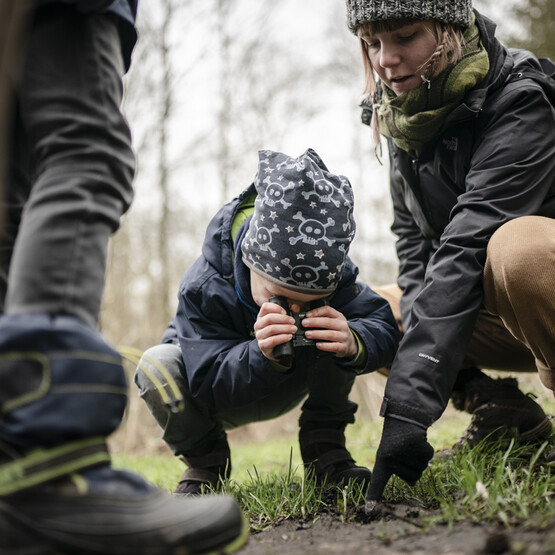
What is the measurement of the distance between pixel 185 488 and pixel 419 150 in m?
1.72

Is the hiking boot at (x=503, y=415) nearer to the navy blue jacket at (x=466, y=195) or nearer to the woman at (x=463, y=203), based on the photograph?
the woman at (x=463, y=203)

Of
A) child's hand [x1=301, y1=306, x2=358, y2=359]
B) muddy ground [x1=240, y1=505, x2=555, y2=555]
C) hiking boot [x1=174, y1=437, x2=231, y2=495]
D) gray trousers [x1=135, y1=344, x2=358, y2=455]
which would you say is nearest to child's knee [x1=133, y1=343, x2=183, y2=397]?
gray trousers [x1=135, y1=344, x2=358, y2=455]

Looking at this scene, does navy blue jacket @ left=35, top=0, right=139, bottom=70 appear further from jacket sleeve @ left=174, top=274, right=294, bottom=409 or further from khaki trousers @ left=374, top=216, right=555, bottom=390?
khaki trousers @ left=374, top=216, right=555, bottom=390

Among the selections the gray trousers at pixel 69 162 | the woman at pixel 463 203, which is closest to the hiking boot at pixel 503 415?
the woman at pixel 463 203

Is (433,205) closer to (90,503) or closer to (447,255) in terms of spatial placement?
(447,255)

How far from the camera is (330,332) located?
214 cm

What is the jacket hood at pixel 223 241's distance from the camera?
239 centimetres

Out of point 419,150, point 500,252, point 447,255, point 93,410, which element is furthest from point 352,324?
point 93,410

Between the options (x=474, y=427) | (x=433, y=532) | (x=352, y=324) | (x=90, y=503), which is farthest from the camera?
(x=474, y=427)

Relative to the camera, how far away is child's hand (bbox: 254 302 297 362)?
2088 mm

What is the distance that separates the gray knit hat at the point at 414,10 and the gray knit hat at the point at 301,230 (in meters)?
0.64

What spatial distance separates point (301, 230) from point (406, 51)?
0.88m

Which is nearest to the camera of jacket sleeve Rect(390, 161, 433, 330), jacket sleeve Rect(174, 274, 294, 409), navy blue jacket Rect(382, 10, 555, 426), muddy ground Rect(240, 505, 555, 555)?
muddy ground Rect(240, 505, 555, 555)

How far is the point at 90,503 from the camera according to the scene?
1169 millimetres
